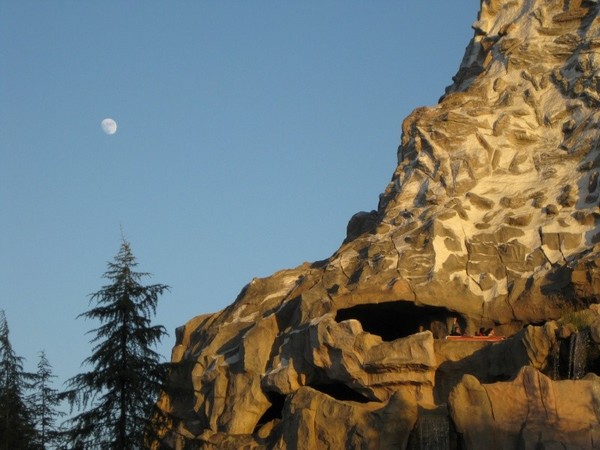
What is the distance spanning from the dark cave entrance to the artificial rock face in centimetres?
7

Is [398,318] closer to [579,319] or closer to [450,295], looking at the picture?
[450,295]

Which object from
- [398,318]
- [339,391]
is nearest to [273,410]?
[339,391]

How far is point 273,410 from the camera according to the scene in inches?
1593

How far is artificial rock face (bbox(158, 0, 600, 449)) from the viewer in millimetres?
34219

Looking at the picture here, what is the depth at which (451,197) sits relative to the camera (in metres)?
41.8

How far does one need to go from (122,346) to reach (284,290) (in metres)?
11.6

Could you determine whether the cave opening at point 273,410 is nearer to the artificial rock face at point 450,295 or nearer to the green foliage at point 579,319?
the artificial rock face at point 450,295

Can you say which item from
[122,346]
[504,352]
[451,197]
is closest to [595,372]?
[504,352]

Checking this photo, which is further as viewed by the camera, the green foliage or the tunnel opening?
the tunnel opening

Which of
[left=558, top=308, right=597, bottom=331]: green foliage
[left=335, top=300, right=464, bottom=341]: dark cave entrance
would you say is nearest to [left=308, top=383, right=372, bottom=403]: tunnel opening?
[left=335, top=300, right=464, bottom=341]: dark cave entrance

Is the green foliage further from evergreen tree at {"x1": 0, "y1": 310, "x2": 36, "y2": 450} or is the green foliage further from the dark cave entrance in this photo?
evergreen tree at {"x1": 0, "y1": 310, "x2": 36, "y2": 450}

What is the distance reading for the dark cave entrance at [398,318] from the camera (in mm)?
39562

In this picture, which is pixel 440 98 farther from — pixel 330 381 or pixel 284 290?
pixel 330 381

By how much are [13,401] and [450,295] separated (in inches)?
481
